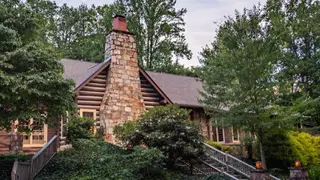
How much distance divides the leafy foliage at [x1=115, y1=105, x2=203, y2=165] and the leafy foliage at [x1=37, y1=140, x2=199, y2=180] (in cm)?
85

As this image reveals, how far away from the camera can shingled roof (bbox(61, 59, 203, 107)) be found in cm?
1927

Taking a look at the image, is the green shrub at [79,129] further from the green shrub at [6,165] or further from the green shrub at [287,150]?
the green shrub at [287,150]

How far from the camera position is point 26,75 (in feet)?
35.0

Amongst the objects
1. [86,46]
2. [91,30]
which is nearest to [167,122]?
[86,46]

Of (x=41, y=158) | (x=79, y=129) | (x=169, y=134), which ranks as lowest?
(x=41, y=158)

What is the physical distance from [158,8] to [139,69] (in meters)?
19.0

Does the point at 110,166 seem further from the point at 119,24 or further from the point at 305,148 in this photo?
the point at 305,148

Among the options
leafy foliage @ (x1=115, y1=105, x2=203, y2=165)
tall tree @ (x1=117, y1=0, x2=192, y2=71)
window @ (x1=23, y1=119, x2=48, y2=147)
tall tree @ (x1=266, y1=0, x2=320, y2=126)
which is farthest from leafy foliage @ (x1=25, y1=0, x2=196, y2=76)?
leafy foliage @ (x1=115, y1=105, x2=203, y2=165)

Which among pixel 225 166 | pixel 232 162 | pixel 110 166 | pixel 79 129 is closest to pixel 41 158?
pixel 110 166

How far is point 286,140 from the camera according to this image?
58.3 ft

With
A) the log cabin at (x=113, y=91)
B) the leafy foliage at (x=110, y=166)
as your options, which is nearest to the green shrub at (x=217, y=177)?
the leafy foliage at (x=110, y=166)

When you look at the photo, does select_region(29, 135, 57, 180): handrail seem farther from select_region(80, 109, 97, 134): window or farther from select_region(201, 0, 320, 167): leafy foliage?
select_region(201, 0, 320, 167): leafy foliage

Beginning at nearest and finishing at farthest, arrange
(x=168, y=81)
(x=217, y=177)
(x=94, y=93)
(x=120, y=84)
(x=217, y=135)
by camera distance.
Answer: (x=217, y=177) < (x=94, y=93) < (x=120, y=84) < (x=217, y=135) < (x=168, y=81)

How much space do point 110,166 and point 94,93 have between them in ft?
22.4
